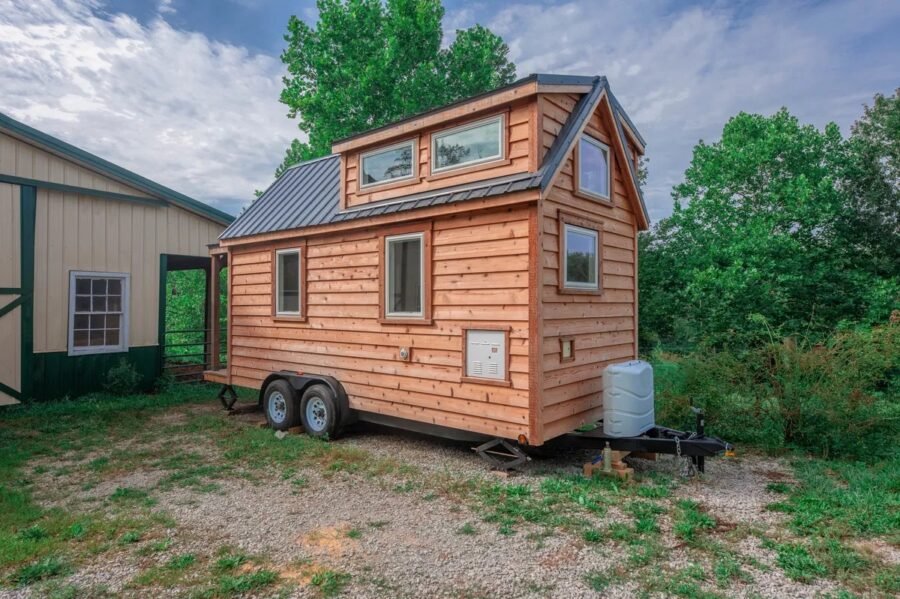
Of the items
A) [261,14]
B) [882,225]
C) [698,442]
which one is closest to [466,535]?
[698,442]

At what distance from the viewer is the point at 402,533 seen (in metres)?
4.25

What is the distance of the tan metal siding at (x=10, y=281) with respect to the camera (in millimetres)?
9227

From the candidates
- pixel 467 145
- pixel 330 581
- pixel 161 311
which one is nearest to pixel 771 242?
pixel 467 145

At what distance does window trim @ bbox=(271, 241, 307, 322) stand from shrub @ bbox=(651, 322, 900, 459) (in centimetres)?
614

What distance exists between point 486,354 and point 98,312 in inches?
368

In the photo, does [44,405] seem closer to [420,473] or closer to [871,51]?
[420,473]

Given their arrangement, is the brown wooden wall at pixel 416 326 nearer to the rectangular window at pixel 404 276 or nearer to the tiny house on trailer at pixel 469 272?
the tiny house on trailer at pixel 469 272

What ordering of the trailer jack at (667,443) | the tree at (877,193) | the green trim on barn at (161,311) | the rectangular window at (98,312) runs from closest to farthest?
the trailer jack at (667,443), the rectangular window at (98,312), the green trim on barn at (161,311), the tree at (877,193)

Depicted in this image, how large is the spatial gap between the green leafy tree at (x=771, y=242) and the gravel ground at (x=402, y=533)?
1149 cm

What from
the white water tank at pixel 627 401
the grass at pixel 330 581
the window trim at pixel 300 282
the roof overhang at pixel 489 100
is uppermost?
the roof overhang at pixel 489 100

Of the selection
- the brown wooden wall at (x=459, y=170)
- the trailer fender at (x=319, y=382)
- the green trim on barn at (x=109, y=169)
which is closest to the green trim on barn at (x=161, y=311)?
the green trim on barn at (x=109, y=169)

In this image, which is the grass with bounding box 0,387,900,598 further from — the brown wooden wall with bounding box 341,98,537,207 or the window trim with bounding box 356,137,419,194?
the window trim with bounding box 356,137,419,194

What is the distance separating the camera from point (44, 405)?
31.2 feet

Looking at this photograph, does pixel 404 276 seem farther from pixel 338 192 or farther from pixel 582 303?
pixel 338 192
